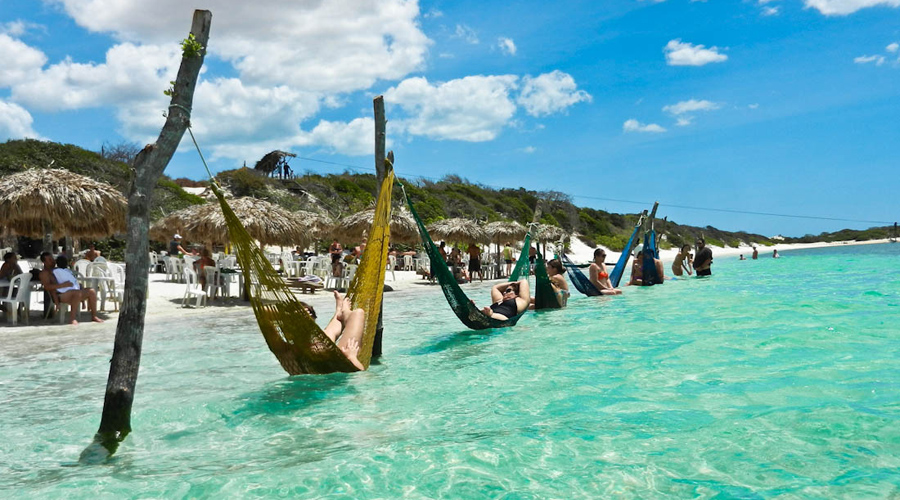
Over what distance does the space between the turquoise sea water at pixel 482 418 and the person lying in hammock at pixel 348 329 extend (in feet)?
0.80

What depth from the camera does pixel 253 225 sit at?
29.9 ft

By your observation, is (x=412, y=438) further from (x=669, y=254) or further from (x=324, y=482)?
(x=669, y=254)

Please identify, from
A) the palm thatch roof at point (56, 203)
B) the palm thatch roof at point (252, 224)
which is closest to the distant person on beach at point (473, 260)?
the palm thatch roof at point (252, 224)

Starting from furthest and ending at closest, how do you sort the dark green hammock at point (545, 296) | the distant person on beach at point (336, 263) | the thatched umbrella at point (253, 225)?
→ 1. the distant person on beach at point (336, 263)
2. the thatched umbrella at point (253, 225)
3. the dark green hammock at point (545, 296)

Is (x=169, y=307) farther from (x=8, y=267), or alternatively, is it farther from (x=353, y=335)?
(x=353, y=335)

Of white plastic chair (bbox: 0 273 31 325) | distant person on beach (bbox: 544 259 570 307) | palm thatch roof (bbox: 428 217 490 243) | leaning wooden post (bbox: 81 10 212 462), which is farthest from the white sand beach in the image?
leaning wooden post (bbox: 81 10 212 462)

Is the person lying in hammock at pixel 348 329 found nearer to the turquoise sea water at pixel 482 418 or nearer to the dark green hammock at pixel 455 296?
the turquoise sea water at pixel 482 418

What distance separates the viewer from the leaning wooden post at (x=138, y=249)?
9.19 feet

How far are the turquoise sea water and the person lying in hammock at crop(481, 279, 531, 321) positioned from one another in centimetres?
44

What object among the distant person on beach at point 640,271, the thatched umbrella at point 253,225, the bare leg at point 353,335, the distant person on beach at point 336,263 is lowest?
the bare leg at point 353,335

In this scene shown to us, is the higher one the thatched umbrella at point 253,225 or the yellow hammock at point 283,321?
the thatched umbrella at point 253,225

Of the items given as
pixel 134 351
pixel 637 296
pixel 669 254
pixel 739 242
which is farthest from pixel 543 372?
pixel 739 242

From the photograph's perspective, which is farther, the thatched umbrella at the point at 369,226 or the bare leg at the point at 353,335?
the thatched umbrella at the point at 369,226

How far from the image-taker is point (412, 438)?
3150mm
